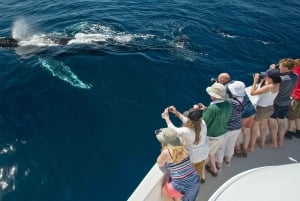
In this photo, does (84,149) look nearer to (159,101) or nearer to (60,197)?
(60,197)

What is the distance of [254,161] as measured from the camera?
999 cm

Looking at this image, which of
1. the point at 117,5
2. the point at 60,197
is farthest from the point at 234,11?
the point at 60,197

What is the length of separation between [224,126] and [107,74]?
988 centimetres

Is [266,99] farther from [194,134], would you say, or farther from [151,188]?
[151,188]

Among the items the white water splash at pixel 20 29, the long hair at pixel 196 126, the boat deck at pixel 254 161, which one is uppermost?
the long hair at pixel 196 126

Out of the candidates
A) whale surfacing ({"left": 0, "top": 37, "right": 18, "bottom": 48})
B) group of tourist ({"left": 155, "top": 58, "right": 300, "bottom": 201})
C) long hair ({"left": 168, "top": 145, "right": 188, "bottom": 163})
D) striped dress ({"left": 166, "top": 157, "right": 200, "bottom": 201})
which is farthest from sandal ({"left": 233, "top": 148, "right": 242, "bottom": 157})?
whale surfacing ({"left": 0, "top": 37, "right": 18, "bottom": 48})

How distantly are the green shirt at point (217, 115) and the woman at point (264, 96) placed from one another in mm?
1491

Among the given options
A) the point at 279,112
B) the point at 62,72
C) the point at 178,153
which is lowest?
the point at 62,72

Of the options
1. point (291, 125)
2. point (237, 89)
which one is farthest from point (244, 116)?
point (291, 125)

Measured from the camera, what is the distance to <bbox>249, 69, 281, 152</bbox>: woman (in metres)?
9.12

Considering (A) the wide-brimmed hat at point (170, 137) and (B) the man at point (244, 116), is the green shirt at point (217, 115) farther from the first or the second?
(A) the wide-brimmed hat at point (170, 137)

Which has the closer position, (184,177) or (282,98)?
(184,177)

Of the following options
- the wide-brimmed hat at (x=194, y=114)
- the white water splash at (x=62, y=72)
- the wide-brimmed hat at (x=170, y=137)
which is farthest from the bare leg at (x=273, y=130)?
the white water splash at (x=62, y=72)

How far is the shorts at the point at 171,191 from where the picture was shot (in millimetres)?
7461
